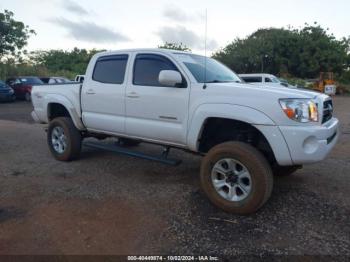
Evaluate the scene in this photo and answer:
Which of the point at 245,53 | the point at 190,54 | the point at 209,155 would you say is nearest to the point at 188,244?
the point at 209,155

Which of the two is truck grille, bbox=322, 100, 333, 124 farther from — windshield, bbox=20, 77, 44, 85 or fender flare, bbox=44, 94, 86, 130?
windshield, bbox=20, 77, 44, 85

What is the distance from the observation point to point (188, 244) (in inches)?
131

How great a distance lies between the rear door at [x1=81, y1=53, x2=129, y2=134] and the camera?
207 inches

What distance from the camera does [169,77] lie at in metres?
4.29

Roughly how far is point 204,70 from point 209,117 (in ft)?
2.90

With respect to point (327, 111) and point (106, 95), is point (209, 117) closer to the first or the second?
point (327, 111)

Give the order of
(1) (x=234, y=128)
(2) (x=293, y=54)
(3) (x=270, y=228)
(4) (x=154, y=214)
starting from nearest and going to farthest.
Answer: (3) (x=270, y=228) < (4) (x=154, y=214) < (1) (x=234, y=128) < (2) (x=293, y=54)

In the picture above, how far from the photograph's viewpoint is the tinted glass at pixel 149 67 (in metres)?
4.80

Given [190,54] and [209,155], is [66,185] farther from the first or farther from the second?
[190,54]

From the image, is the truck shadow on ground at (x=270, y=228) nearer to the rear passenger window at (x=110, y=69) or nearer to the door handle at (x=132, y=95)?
the door handle at (x=132, y=95)

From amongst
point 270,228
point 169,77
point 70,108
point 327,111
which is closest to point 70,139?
point 70,108

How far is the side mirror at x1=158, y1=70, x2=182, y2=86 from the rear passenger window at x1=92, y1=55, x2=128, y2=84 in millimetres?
1144

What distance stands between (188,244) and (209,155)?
45.7 inches

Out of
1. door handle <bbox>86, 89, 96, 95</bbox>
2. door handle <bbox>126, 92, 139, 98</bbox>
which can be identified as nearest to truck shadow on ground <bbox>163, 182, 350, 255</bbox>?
door handle <bbox>126, 92, 139, 98</bbox>
